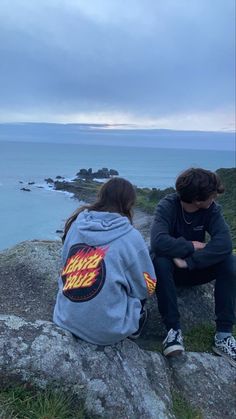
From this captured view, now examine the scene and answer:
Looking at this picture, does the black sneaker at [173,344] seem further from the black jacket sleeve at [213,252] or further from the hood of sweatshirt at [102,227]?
the hood of sweatshirt at [102,227]

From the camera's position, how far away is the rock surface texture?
3.49 metres

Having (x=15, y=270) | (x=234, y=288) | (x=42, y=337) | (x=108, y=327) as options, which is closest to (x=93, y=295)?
(x=108, y=327)

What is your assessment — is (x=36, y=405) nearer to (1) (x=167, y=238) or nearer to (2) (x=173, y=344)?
(2) (x=173, y=344)

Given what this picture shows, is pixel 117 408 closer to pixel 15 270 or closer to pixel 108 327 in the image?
pixel 108 327

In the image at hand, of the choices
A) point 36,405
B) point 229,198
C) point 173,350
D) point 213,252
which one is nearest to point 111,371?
point 36,405

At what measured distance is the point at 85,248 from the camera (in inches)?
156

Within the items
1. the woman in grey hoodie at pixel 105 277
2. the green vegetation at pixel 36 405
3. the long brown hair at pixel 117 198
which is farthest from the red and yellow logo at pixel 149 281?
the green vegetation at pixel 36 405

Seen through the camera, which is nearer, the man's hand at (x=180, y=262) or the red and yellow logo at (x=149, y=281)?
the red and yellow logo at (x=149, y=281)

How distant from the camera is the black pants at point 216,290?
460 cm

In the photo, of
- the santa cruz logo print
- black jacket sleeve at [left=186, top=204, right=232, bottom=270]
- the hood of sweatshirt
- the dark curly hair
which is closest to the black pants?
black jacket sleeve at [left=186, top=204, right=232, bottom=270]

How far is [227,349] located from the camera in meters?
4.74

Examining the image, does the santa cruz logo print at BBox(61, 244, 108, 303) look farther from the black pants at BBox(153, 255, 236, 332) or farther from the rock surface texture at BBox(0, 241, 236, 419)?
the black pants at BBox(153, 255, 236, 332)

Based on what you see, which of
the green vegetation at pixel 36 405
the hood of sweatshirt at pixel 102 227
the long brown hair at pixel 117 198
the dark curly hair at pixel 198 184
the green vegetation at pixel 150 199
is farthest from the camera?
the green vegetation at pixel 150 199

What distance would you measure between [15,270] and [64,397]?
2973mm
